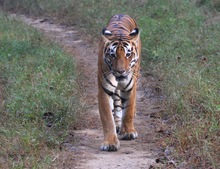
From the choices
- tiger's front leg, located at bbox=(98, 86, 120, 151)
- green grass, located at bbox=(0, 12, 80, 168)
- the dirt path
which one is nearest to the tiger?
tiger's front leg, located at bbox=(98, 86, 120, 151)

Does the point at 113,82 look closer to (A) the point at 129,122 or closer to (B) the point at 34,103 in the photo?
(A) the point at 129,122

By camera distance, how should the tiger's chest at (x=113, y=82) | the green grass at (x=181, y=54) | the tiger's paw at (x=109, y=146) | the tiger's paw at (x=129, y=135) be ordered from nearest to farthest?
the green grass at (x=181, y=54) → the tiger's paw at (x=109, y=146) → the tiger's chest at (x=113, y=82) → the tiger's paw at (x=129, y=135)

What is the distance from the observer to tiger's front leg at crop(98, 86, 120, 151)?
19.3ft

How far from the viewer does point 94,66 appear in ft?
33.8

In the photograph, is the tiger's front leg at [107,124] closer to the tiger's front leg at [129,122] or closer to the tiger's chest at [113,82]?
the tiger's chest at [113,82]

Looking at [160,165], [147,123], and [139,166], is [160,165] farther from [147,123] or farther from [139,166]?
[147,123]

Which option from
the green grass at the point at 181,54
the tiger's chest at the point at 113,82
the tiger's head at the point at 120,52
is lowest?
the green grass at the point at 181,54

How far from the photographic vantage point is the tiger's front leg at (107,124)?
5881mm

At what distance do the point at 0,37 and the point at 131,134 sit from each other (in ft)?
19.3

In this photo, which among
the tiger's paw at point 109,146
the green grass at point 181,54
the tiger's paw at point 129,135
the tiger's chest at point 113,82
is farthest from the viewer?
the tiger's paw at point 129,135

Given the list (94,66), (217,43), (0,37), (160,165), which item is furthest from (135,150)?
(0,37)

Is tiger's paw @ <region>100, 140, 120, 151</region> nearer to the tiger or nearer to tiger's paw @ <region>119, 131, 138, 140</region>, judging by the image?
the tiger

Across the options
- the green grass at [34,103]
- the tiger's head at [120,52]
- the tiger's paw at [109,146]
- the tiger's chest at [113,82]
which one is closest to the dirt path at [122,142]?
the tiger's paw at [109,146]

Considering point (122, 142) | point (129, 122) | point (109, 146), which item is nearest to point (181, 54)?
point (129, 122)
